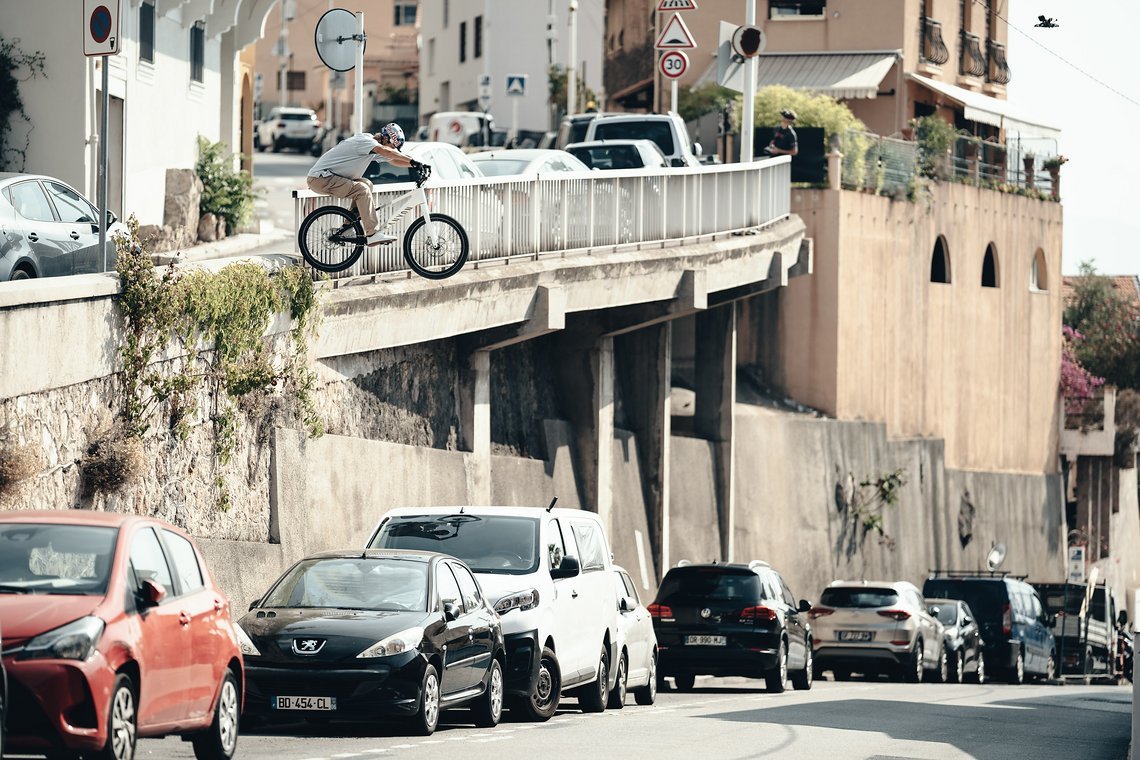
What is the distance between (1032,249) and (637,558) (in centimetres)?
2282

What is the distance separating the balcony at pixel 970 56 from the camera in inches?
2181

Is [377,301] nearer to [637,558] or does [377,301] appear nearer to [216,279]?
[216,279]

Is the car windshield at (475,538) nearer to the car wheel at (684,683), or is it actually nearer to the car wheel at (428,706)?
the car wheel at (428,706)

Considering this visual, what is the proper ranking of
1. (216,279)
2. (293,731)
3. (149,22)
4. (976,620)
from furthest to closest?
(976,620) → (149,22) → (216,279) → (293,731)

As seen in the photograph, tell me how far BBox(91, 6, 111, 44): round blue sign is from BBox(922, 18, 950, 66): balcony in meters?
38.1

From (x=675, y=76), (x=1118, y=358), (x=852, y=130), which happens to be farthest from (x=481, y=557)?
(x=1118, y=358)

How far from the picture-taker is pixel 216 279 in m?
19.2

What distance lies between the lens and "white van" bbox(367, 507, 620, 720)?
1681 centimetres

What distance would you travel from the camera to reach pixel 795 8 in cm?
5303

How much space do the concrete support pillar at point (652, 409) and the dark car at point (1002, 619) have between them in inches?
199

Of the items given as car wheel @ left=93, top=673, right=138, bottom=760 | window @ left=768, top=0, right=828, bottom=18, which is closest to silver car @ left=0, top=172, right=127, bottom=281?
car wheel @ left=93, top=673, right=138, bottom=760

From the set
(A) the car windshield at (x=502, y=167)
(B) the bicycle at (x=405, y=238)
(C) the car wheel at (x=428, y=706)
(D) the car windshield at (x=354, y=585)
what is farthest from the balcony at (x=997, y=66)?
(C) the car wheel at (x=428, y=706)

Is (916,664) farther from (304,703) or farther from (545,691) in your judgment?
(304,703)

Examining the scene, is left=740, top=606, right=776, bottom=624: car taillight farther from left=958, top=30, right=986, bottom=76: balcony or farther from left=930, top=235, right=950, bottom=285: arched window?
left=958, top=30, right=986, bottom=76: balcony
